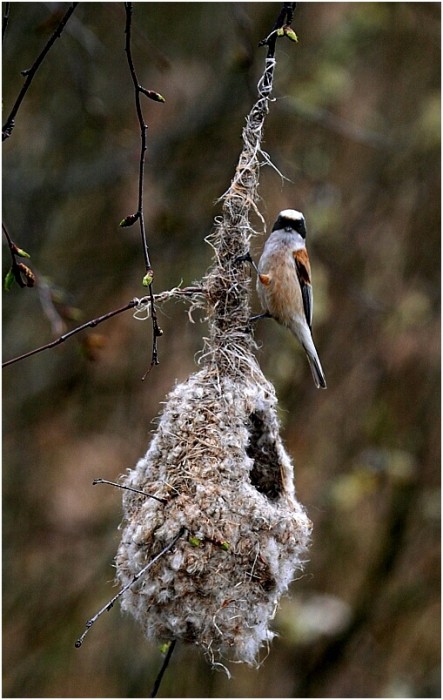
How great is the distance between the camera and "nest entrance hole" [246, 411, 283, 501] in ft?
9.73

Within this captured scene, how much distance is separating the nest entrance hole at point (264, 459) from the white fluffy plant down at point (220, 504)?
0.32 feet

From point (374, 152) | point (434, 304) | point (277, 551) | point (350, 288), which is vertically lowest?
point (277, 551)

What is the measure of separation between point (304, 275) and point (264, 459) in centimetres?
71

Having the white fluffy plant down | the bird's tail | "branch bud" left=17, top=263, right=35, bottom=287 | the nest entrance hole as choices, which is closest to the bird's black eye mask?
the white fluffy plant down

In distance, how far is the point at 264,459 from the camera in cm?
304

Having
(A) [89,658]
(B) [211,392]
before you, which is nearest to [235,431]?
(B) [211,392]

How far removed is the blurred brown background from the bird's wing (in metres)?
1.76

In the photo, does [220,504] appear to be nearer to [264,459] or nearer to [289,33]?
[264,459]

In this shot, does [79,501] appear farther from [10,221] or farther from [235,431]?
[235,431]

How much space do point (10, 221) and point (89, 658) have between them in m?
3.00

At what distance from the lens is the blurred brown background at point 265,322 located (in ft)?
17.0

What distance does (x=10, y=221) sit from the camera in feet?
17.1

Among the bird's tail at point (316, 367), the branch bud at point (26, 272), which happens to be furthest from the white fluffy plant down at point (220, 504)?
the branch bud at point (26, 272)

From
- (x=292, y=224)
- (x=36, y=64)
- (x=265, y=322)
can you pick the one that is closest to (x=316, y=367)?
(x=292, y=224)
